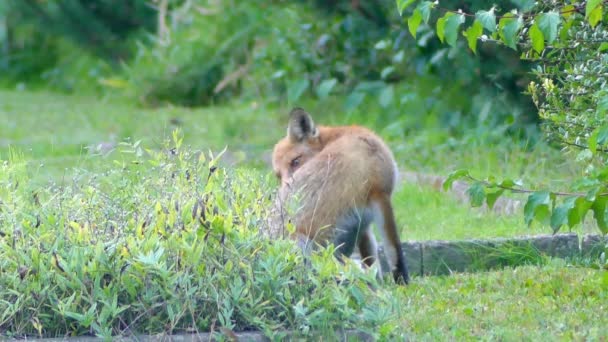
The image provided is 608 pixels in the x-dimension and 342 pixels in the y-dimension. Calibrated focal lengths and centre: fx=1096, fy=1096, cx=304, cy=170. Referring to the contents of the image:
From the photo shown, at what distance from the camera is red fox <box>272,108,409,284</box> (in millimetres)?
6141

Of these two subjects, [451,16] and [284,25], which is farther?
[284,25]

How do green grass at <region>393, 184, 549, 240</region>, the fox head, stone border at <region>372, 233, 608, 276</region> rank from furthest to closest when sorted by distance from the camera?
green grass at <region>393, 184, 549, 240</region> < the fox head < stone border at <region>372, 233, 608, 276</region>

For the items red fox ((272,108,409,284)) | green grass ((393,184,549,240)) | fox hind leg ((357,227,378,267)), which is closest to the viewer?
red fox ((272,108,409,284))

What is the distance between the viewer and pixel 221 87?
1380 cm

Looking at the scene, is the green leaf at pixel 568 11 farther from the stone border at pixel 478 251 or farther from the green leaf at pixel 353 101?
the green leaf at pixel 353 101

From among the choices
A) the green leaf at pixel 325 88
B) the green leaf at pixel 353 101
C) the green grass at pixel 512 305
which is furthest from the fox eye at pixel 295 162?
the green leaf at pixel 325 88

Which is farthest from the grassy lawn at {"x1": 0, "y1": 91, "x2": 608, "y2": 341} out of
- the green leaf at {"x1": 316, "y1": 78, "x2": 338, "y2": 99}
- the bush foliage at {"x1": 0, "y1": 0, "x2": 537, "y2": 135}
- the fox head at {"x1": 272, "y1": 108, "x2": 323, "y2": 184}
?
the green leaf at {"x1": 316, "y1": 78, "x2": 338, "y2": 99}

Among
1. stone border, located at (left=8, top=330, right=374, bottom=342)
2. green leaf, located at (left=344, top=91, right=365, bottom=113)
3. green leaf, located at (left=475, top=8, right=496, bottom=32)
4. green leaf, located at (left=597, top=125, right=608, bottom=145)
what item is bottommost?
green leaf, located at (left=344, top=91, right=365, bottom=113)

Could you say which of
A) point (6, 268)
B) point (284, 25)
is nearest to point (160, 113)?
point (284, 25)

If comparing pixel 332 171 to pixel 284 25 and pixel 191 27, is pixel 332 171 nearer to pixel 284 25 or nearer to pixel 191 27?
pixel 284 25

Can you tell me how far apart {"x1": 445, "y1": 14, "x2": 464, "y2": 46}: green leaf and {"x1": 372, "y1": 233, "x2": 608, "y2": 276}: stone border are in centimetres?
220

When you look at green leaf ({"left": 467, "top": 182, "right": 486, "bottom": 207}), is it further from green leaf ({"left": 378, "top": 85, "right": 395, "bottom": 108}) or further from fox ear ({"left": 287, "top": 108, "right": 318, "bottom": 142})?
green leaf ({"left": 378, "top": 85, "right": 395, "bottom": 108})

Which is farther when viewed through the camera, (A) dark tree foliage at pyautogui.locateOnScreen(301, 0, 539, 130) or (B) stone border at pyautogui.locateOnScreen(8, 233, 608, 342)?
(A) dark tree foliage at pyautogui.locateOnScreen(301, 0, 539, 130)

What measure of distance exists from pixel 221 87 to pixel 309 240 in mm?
7897
